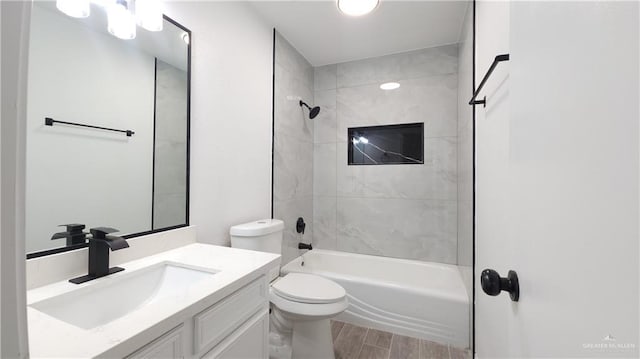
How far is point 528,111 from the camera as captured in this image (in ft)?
1.66

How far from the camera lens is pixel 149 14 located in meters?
1.14

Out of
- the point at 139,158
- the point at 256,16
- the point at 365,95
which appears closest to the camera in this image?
the point at 139,158

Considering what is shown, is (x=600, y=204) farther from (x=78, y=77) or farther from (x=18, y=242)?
(x=78, y=77)

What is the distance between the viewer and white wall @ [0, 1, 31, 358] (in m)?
0.27

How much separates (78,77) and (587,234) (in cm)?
147

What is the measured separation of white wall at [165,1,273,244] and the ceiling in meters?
0.24

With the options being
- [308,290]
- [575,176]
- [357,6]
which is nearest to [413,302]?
[308,290]

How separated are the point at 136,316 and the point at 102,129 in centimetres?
79

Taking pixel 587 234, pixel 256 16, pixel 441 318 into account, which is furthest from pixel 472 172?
pixel 256 16

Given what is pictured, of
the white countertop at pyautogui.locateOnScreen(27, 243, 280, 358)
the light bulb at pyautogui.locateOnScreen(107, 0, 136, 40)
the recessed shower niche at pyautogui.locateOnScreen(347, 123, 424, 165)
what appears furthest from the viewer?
the recessed shower niche at pyautogui.locateOnScreen(347, 123, 424, 165)

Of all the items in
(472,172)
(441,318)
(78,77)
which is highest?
(78,77)

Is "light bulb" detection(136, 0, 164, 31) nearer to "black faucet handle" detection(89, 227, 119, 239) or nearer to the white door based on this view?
"black faucet handle" detection(89, 227, 119, 239)

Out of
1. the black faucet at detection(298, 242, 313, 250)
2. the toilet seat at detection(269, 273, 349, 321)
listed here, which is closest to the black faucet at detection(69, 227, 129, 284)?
the toilet seat at detection(269, 273, 349, 321)

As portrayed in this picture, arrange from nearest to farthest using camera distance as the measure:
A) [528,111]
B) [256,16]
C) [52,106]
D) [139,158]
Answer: [528,111]
[52,106]
[139,158]
[256,16]
